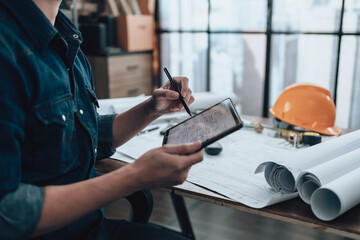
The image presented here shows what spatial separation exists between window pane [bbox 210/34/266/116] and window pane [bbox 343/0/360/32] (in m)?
0.63

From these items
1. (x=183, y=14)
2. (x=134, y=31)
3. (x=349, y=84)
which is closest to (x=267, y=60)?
(x=349, y=84)

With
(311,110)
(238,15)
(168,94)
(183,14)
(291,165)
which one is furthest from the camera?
(183,14)

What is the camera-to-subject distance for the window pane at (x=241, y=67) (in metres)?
3.07

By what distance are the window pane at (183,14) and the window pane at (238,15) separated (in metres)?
0.09

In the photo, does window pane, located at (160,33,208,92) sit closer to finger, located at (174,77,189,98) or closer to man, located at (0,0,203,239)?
finger, located at (174,77,189,98)

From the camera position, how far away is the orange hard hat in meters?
1.37

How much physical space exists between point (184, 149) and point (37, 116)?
0.30 metres

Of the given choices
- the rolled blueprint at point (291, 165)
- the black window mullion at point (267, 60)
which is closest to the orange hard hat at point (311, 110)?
the rolled blueprint at point (291, 165)

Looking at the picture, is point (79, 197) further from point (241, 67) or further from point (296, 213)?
point (241, 67)

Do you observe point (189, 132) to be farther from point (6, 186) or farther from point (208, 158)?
point (6, 186)

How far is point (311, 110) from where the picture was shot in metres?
1.38

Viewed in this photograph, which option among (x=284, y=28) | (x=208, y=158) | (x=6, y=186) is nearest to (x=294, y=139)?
(x=208, y=158)

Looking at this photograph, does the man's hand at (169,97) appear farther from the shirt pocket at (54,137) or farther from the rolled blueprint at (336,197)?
the rolled blueprint at (336,197)

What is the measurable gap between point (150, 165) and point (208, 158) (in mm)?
446
